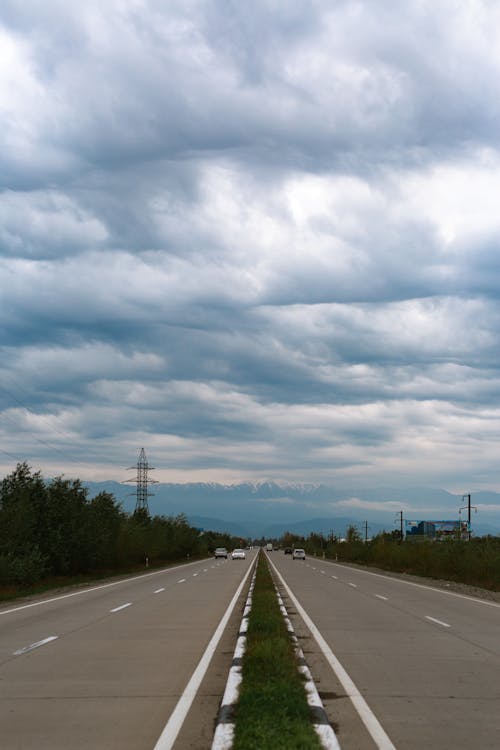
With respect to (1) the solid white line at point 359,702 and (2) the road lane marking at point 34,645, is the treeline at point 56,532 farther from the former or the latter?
(1) the solid white line at point 359,702

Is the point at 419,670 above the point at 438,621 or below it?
above

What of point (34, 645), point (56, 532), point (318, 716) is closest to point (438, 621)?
point (34, 645)

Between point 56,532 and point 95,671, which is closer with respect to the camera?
point 95,671

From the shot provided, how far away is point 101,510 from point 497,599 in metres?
39.7

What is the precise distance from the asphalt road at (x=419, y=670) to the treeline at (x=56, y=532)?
21665mm

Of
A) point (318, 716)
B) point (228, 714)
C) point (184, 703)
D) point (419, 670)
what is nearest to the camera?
→ point (228, 714)

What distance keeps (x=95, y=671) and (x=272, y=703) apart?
4.07m

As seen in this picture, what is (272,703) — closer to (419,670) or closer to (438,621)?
(419,670)

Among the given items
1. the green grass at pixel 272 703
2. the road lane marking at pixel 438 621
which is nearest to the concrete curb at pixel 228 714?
the green grass at pixel 272 703

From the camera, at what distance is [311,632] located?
16.6m

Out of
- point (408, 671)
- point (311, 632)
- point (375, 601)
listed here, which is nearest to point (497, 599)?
point (375, 601)

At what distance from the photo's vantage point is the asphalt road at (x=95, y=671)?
7613 millimetres

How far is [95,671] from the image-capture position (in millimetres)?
11180

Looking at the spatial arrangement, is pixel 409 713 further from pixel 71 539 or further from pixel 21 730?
pixel 71 539
